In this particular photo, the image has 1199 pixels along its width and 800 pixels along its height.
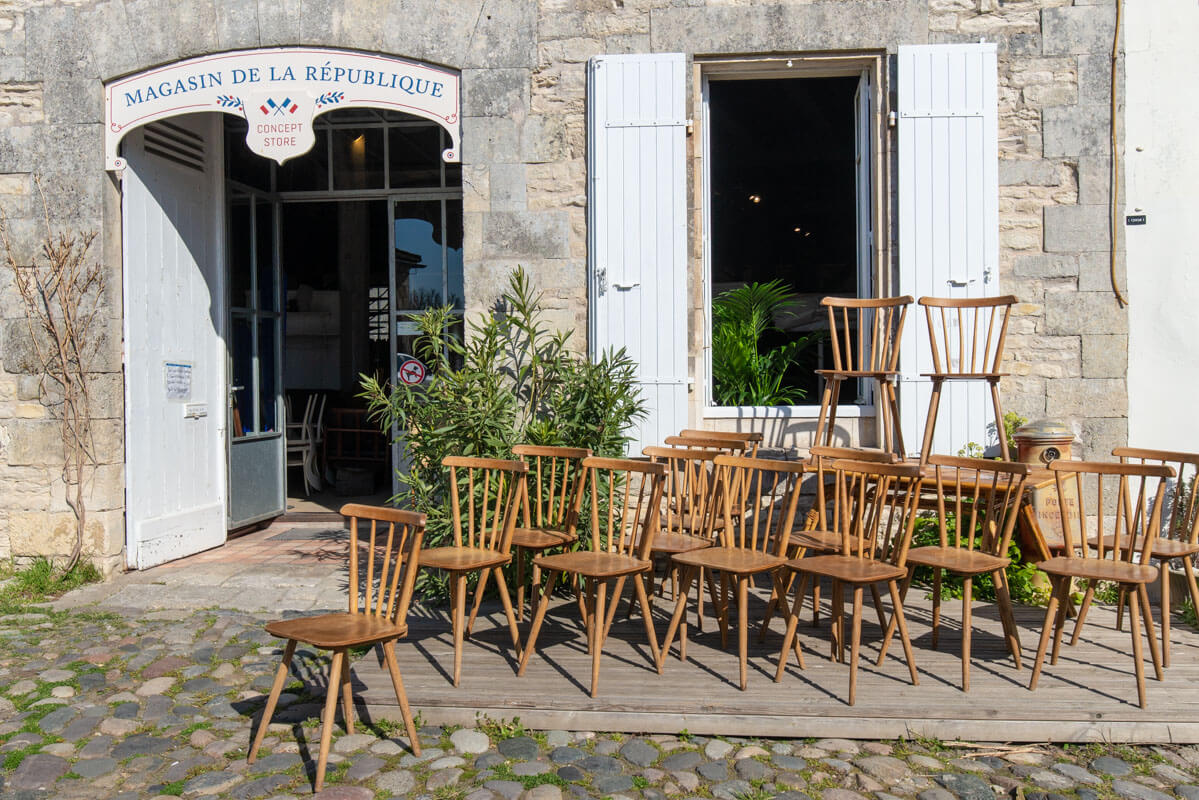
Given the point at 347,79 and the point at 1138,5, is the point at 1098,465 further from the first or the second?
the point at 347,79

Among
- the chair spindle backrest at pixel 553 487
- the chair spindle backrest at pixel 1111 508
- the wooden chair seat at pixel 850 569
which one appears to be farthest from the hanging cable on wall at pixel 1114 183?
the chair spindle backrest at pixel 553 487

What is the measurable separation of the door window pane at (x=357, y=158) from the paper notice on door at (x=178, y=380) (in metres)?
1.93

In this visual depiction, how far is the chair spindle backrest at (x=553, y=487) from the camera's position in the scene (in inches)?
160

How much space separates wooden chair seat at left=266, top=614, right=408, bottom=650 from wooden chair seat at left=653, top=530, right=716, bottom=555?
1.25 meters

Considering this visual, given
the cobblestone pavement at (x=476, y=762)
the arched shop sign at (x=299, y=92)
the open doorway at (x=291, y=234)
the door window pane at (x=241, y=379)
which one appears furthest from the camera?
the open doorway at (x=291, y=234)

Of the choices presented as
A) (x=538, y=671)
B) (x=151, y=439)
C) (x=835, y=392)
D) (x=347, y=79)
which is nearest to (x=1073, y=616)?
(x=835, y=392)

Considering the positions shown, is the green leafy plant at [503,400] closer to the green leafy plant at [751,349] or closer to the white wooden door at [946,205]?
the green leafy plant at [751,349]

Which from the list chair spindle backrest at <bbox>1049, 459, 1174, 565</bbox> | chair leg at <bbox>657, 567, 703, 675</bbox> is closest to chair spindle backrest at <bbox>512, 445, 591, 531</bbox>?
chair leg at <bbox>657, 567, 703, 675</bbox>

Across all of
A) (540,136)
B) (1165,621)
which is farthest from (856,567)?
(540,136)

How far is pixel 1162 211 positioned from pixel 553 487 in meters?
3.67

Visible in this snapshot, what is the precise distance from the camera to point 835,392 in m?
4.84

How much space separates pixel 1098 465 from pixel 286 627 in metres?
3.04

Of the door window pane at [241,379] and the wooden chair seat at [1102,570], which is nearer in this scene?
the wooden chair seat at [1102,570]

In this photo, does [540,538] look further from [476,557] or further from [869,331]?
[869,331]
